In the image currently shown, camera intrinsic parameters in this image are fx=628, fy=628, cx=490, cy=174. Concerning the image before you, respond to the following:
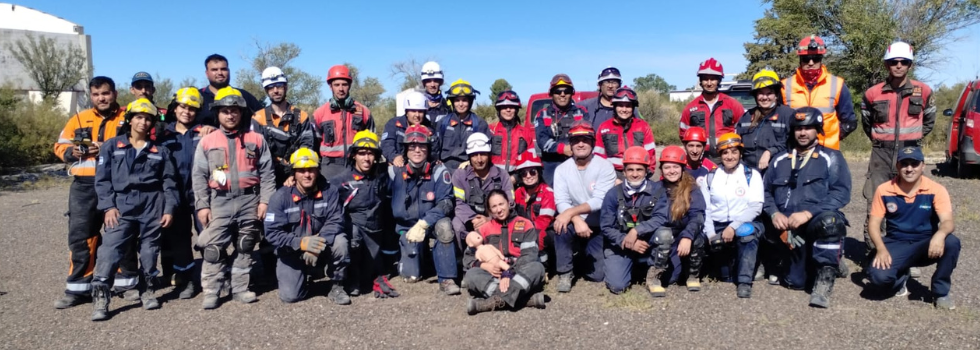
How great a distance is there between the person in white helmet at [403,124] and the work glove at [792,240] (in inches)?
142

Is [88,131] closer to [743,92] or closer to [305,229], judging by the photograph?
[305,229]

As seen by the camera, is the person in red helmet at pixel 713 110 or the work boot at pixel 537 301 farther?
the person in red helmet at pixel 713 110

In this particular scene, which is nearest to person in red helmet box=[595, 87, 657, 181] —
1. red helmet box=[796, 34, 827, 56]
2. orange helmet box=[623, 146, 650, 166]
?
orange helmet box=[623, 146, 650, 166]

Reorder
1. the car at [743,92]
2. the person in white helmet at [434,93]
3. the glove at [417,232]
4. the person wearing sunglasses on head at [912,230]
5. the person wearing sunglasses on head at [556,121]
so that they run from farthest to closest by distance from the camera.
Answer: the car at [743,92] < the person in white helmet at [434,93] < the person wearing sunglasses on head at [556,121] < the glove at [417,232] < the person wearing sunglasses on head at [912,230]

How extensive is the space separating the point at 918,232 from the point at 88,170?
7352mm

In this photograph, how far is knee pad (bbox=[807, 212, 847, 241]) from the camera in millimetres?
5383

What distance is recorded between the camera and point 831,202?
223 inches

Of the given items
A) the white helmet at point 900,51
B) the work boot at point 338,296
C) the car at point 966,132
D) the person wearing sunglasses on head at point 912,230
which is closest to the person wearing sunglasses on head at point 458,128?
the work boot at point 338,296

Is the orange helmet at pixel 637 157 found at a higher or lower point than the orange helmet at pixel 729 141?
lower

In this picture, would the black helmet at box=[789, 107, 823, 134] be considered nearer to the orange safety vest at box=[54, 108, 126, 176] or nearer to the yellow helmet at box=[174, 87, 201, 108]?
the yellow helmet at box=[174, 87, 201, 108]

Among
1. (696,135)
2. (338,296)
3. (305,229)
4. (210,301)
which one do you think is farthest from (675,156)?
(210,301)

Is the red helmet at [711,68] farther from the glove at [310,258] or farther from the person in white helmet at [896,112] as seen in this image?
the glove at [310,258]

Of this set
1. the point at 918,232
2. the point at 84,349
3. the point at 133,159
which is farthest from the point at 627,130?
the point at 84,349

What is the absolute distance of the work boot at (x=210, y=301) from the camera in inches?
220
